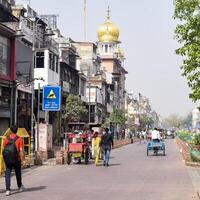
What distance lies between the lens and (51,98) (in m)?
27.2

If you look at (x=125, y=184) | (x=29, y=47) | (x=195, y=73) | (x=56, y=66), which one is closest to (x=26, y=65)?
(x=29, y=47)

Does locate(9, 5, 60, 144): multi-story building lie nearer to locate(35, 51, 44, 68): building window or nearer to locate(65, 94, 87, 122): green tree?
locate(35, 51, 44, 68): building window

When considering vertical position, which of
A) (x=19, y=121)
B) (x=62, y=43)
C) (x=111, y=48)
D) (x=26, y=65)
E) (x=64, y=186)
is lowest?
(x=64, y=186)

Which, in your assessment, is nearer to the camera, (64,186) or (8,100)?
(64,186)

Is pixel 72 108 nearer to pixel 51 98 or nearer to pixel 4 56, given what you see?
pixel 4 56

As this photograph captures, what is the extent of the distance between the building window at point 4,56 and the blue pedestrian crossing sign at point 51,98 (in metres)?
9.25

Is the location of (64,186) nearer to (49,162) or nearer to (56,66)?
(49,162)

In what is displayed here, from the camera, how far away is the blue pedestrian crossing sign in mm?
27062

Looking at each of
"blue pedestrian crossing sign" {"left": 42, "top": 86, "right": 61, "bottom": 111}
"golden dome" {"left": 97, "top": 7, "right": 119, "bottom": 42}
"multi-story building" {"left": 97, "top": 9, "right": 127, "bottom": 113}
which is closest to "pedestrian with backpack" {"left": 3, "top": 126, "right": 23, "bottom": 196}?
"blue pedestrian crossing sign" {"left": 42, "top": 86, "right": 61, "bottom": 111}

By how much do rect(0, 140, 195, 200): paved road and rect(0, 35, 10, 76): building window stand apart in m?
14.3

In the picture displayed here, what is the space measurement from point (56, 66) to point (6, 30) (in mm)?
17022

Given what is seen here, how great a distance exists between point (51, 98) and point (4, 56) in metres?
10.6

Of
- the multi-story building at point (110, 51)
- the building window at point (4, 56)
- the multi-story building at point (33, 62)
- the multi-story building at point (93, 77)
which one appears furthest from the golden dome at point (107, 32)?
the building window at point (4, 56)

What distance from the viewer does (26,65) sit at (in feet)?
139
